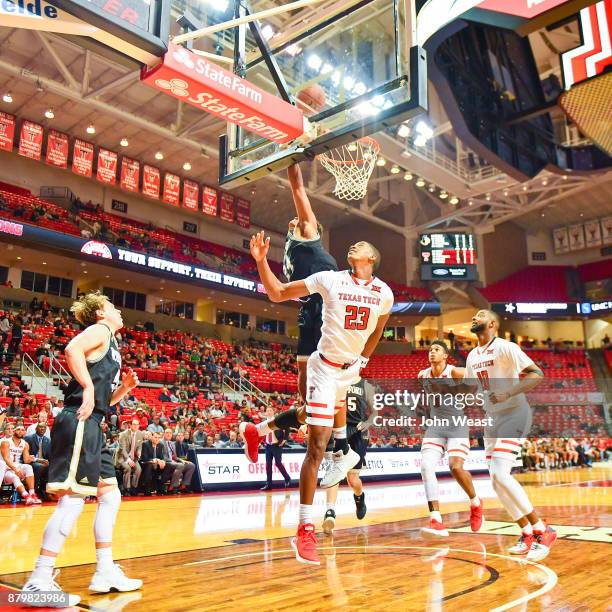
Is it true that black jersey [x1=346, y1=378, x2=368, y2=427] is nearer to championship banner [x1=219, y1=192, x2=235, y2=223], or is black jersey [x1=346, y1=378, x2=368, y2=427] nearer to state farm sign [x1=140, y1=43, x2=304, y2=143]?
state farm sign [x1=140, y1=43, x2=304, y2=143]

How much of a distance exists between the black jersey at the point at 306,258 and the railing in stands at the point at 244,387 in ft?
57.4

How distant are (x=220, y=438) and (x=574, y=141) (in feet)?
76.0

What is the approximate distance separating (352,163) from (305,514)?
7.86 meters

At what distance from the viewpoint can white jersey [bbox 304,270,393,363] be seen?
4.17 m

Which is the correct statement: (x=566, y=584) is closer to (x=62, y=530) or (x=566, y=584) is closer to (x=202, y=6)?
(x=62, y=530)

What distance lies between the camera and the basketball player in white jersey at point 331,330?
4.01m

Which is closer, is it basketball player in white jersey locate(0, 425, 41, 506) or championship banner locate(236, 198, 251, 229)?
basketball player in white jersey locate(0, 425, 41, 506)

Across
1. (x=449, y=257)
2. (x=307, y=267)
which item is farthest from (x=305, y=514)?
(x=449, y=257)

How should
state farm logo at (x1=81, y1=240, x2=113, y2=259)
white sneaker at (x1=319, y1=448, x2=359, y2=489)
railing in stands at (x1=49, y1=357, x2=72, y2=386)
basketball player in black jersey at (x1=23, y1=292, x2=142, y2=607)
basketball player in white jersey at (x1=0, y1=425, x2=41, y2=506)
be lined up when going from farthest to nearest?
state farm logo at (x1=81, y1=240, x2=113, y2=259)
railing in stands at (x1=49, y1=357, x2=72, y2=386)
basketball player in white jersey at (x1=0, y1=425, x2=41, y2=506)
white sneaker at (x1=319, y1=448, x2=359, y2=489)
basketball player in black jersey at (x1=23, y1=292, x2=142, y2=607)

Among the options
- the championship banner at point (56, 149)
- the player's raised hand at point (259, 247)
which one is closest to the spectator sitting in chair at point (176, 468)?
the player's raised hand at point (259, 247)

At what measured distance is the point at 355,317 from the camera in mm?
4211

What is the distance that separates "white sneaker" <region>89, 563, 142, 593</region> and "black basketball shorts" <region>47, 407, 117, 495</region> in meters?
0.53

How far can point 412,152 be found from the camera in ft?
76.2

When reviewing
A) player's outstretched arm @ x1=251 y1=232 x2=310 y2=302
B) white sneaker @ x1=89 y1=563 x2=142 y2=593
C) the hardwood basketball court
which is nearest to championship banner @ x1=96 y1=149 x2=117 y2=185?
the hardwood basketball court
